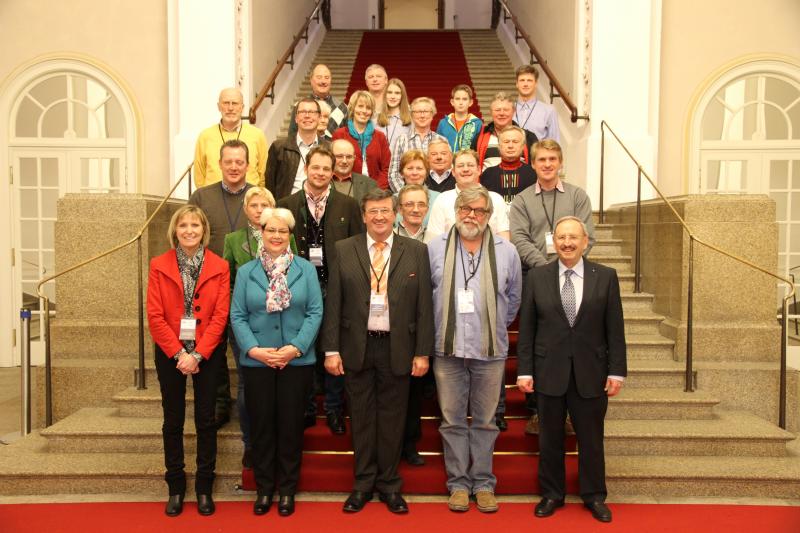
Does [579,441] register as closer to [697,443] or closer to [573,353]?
[573,353]

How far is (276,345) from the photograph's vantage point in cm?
417

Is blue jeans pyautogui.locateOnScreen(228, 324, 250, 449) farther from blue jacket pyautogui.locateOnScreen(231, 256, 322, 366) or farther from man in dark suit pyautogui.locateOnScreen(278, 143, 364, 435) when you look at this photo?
man in dark suit pyautogui.locateOnScreen(278, 143, 364, 435)

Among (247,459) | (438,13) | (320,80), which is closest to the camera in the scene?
(247,459)

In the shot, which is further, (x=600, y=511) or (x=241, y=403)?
(x=241, y=403)

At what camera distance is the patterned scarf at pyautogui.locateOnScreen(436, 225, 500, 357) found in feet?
13.8

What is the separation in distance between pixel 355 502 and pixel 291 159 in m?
2.48

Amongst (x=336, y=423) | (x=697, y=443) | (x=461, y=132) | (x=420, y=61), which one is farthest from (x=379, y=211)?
(x=420, y=61)

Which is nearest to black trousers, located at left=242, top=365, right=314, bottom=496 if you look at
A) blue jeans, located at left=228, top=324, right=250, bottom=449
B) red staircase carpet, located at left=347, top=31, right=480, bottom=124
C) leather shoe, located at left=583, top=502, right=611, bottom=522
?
blue jeans, located at left=228, top=324, right=250, bottom=449

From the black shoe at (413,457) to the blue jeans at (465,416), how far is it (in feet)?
0.97

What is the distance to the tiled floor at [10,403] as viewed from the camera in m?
6.51

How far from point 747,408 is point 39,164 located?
28.5 ft

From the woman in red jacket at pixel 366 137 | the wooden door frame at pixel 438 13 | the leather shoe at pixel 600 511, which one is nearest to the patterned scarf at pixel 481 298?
the leather shoe at pixel 600 511

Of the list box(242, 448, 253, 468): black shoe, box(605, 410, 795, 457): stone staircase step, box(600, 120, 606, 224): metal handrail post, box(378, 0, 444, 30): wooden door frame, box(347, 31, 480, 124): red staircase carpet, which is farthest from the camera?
box(378, 0, 444, 30): wooden door frame

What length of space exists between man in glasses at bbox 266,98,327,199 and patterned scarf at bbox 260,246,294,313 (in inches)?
46.8
